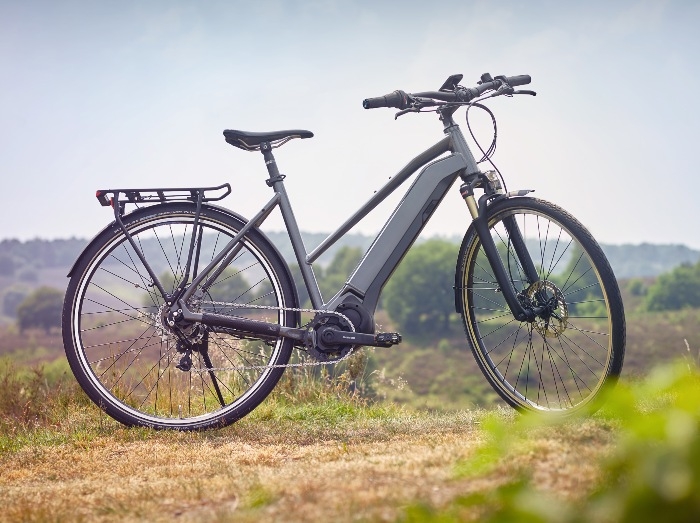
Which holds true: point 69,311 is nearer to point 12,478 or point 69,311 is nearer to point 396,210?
point 12,478

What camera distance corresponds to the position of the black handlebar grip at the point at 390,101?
13.4ft

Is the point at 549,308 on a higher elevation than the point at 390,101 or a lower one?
lower

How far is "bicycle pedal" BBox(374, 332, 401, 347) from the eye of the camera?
4.10 m

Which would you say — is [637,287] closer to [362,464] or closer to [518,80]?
[518,80]

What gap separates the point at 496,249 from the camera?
409cm

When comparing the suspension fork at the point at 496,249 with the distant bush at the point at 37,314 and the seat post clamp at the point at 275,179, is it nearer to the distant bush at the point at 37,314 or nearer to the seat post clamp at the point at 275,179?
the seat post clamp at the point at 275,179

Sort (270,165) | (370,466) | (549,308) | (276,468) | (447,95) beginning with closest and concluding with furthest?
(370,466) → (276,468) → (549,308) → (447,95) → (270,165)

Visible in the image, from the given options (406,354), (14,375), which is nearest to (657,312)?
(406,354)

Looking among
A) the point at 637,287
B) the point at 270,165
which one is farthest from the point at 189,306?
the point at 637,287

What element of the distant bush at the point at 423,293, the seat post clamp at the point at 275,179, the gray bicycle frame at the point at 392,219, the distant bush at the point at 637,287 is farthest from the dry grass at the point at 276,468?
the distant bush at the point at 637,287

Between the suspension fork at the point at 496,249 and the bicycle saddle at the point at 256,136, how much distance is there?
3.49ft

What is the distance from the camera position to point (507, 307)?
4.15m

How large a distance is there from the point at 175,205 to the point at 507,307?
2.11 meters

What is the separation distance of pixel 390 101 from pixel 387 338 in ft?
4.45
